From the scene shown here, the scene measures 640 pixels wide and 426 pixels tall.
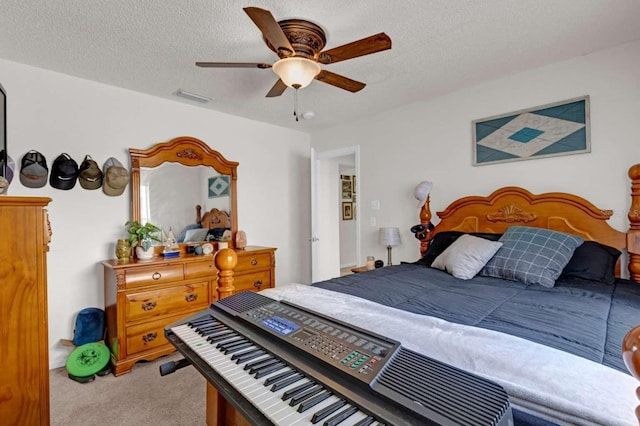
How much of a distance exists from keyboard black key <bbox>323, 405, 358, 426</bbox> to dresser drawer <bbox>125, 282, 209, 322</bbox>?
2397 mm

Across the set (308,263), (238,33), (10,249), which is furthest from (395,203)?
(10,249)

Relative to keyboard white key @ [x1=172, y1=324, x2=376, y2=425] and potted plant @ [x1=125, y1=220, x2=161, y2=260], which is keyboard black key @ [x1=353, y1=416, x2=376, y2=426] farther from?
potted plant @ [x1=125, y1=220, x2=161, y2=260]

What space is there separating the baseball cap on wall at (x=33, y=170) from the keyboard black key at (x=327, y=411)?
2914 millimetres

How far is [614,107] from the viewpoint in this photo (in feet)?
7.18

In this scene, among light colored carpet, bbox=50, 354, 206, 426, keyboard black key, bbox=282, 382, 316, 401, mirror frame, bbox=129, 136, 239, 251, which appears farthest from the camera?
mirror frame, bbox=129, 136, 239, 251

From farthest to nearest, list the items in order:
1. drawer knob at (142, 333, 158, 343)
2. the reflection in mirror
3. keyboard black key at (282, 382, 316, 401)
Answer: the reflection in mirror, drawer knob at (142, 333, 158, 343), keyboard black key at (282, 382, 316, 401)

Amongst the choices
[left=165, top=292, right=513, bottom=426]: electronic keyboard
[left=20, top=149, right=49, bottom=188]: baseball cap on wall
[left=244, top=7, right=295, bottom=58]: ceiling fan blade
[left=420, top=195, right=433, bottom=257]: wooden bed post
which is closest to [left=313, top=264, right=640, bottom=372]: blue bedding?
[left=165, top=292, right=513, bottom=426]: electronic keyboard

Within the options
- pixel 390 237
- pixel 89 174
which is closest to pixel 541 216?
pixel 390 237

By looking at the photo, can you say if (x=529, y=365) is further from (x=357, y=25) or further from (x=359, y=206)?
(x=359, y=206)

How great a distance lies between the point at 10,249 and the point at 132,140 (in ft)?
6.12

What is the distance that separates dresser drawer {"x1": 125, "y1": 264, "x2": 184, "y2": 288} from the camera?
2474 millimetres

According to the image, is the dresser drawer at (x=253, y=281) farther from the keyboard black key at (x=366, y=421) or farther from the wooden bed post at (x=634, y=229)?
the wooden bed post at (x=634, y=229)

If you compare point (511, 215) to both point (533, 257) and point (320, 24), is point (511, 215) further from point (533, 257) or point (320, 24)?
point (320, 24)

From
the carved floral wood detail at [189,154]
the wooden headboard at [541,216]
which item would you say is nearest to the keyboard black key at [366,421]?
the wooden headboard at [541,216]
